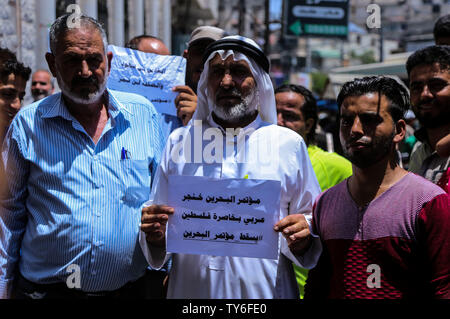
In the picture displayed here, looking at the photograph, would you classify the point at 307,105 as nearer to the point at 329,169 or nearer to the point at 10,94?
the point at 329,169

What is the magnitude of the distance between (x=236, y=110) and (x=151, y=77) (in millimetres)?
1110

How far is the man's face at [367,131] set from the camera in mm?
2131

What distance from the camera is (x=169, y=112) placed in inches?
133

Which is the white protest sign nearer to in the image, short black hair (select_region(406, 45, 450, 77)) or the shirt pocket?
the shirt pocket

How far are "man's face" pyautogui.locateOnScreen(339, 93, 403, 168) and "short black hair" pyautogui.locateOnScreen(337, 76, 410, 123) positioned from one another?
23 millimetres

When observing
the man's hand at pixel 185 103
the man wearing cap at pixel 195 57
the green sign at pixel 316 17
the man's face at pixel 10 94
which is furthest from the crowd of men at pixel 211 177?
the green sign at pixel 316 17

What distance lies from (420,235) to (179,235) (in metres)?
0.98

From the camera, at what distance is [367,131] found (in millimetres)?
2139

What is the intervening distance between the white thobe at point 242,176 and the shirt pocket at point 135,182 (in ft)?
0.63

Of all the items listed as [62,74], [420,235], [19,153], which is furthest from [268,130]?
[19,153]

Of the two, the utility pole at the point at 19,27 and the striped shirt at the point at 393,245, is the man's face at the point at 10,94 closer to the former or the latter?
the striped shirt at the point at 393,245

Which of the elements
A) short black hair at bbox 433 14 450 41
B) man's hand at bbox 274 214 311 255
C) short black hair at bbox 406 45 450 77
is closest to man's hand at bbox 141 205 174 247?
man's hand at bbox 274 214 311 255
